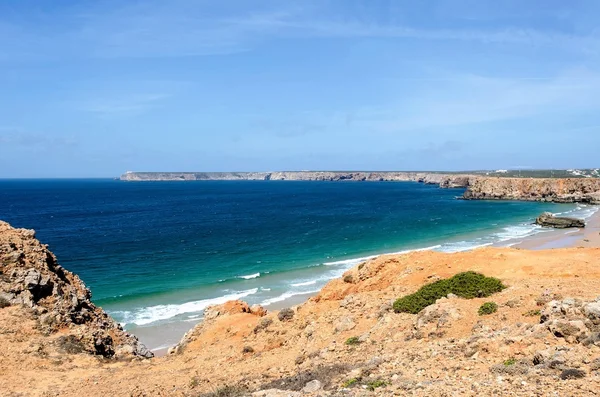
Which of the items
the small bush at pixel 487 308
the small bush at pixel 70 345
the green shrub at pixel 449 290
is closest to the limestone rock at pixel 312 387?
the green shrub at pixel 449 290

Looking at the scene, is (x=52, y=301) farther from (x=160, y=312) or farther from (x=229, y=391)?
(x=160, y=312)

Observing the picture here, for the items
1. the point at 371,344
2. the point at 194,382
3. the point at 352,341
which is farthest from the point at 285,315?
the point at 194,382

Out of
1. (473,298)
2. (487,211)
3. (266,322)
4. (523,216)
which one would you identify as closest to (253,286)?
(266,322)

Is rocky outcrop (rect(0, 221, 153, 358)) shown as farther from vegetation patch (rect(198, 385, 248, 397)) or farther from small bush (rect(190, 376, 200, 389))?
vegetation patch (rect(198, 385, 248, 397))

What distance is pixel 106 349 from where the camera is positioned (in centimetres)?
1995

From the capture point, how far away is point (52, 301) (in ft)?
69.0

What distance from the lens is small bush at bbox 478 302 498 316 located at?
15.1 meters

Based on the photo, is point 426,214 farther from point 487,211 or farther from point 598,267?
point 598,267

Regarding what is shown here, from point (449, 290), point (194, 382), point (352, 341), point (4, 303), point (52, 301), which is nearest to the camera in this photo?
point (194, 382)

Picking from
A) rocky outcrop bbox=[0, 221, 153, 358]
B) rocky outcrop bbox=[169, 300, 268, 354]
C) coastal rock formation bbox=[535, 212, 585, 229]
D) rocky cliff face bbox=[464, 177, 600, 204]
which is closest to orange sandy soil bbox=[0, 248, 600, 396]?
rocky outcrop bbox=[169, 300, 268, 354]

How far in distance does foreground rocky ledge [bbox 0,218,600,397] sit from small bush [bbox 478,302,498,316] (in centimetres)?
28

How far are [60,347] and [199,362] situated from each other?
5.98 metres

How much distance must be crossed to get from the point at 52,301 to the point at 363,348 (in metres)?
15.4

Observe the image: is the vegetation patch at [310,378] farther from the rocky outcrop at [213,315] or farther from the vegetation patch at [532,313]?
the rocky outcrop at [213,315]
